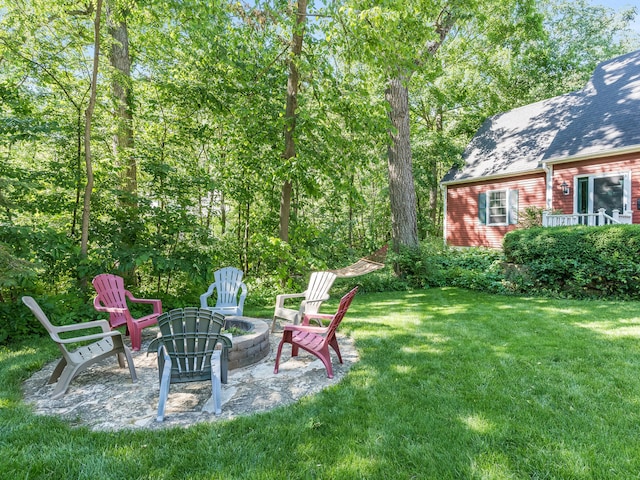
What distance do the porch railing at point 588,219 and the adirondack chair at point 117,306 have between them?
29.8 feet

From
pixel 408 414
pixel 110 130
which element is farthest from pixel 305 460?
pixel 110 130

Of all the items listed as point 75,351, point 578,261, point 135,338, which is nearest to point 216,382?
point 75,351

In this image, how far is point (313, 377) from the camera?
332 centimetres

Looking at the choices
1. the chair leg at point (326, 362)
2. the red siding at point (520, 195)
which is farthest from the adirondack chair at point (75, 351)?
the red siding at point (520, 195)

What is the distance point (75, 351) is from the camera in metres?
3.19

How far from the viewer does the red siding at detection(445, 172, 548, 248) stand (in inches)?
438

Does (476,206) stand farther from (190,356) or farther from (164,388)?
(164,388)

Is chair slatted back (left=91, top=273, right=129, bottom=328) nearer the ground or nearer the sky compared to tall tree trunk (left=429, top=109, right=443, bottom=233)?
nearer the ground

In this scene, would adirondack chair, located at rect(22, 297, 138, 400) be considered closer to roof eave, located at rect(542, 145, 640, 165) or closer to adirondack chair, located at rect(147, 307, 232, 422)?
adirondack chair, located at rect(147, 307, 232, 422)

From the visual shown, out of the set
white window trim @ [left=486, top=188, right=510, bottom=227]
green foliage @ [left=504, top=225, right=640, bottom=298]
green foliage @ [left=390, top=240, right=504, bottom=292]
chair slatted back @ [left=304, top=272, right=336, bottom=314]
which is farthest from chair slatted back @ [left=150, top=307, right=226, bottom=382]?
white window trim @ [left=486, top=188, right=510, bottom=227]

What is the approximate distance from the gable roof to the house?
1.1 inches

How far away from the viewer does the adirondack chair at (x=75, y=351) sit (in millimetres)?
2902

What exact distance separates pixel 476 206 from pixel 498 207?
865 mm

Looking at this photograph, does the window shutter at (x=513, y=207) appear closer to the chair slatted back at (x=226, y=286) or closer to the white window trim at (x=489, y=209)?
the white window trim at (x=489, y=209)
